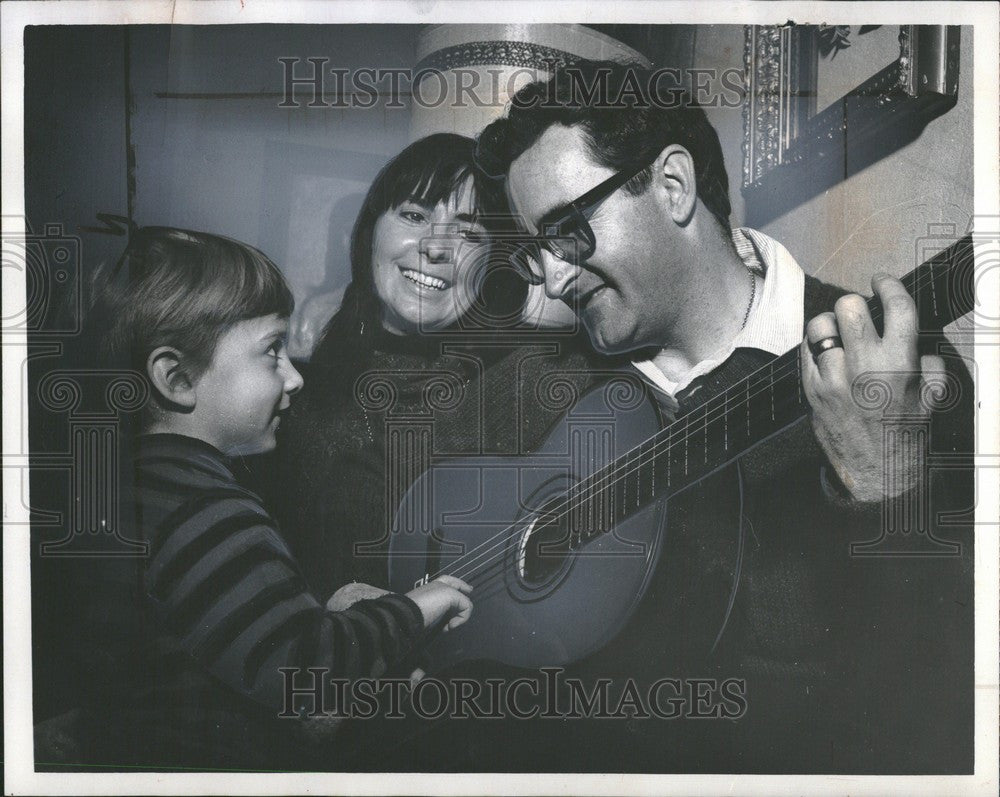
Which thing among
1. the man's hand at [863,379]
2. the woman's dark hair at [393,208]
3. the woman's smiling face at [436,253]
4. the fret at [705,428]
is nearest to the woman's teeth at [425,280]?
the woman's smiling face at [436,253]

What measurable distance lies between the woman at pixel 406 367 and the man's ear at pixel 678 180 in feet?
1.63

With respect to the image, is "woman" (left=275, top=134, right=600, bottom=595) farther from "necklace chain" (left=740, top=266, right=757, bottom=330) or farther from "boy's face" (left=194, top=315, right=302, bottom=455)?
"necklace chain" (left=740, top=266, right=757, bottom=330)

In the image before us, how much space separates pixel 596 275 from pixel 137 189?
143cm

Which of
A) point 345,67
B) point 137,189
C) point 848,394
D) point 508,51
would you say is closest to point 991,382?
point 848,394

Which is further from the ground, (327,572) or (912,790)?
(327,572)

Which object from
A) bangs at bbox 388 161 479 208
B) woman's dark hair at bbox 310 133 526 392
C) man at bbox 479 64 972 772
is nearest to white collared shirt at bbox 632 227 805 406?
man at bbox 479 64 972 772

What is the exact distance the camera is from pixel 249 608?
8.78 ft

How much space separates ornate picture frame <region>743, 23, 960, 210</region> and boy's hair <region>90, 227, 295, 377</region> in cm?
150

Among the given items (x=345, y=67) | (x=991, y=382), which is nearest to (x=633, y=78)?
(x=345, y=67)

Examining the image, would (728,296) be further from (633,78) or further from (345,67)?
(345,67)

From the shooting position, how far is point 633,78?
2707 mm

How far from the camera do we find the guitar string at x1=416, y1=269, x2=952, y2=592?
106 inches

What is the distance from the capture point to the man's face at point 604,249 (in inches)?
106

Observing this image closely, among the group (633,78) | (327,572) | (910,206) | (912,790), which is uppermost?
(633,78)
